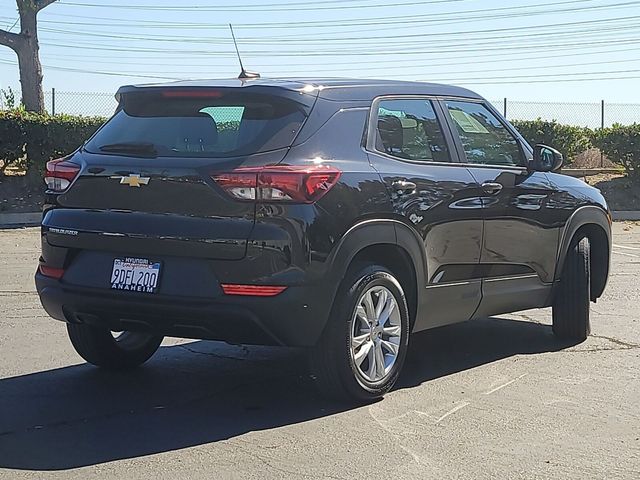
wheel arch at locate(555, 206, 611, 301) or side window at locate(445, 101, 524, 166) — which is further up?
side window at locate(445, 101, 524, 166)

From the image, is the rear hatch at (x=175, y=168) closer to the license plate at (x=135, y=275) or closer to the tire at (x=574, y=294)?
the license plate at (x=135, y=275)

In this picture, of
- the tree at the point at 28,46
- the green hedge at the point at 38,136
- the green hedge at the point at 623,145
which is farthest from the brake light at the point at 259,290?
the tree at the point at 28,46

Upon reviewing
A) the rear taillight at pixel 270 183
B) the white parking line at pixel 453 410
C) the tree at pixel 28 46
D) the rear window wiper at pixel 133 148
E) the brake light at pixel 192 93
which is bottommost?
the white parking line at pixel 453 410

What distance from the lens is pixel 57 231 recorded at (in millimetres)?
5594

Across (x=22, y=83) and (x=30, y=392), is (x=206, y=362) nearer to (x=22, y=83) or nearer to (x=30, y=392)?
(x=30, y=392)

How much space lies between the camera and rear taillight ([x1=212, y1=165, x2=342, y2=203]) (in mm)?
5082

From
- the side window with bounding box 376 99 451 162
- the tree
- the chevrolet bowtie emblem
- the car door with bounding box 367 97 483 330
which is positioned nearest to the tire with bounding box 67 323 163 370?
the chevrolet bowtie emblem

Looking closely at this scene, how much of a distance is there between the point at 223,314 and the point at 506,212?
244 cm

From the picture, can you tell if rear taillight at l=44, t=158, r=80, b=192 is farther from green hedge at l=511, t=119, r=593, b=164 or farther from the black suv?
green hedge at l=511, t=119, r=593, b=164

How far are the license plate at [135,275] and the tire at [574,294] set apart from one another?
3.39 metres

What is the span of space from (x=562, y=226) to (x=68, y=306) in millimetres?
3611

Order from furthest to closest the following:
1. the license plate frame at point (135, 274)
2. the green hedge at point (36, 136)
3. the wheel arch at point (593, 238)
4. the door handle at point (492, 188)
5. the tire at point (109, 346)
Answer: the green hedge at point (36, 136), the wheel arch at point (593, 238), the door handle at point (492, 188), the tire at point (109, 346), the license plate frame at point (135, 274)

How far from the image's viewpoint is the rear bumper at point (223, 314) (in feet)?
16.7

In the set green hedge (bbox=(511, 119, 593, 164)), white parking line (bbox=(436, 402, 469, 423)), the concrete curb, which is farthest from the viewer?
green hedge (bbox=(511, 119, 593, 164))
